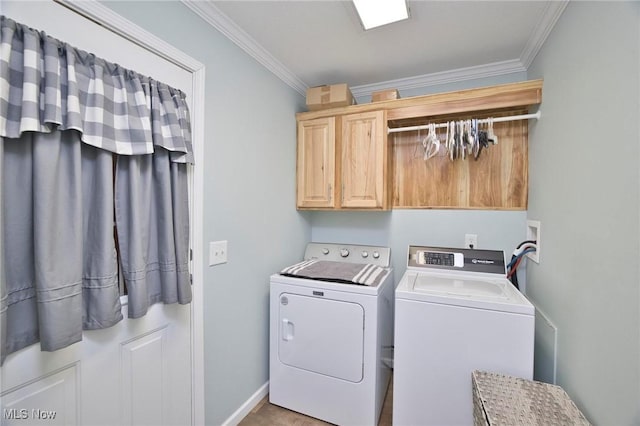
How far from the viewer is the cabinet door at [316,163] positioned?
7.25 ft

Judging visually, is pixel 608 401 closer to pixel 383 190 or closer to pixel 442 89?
pixel 383 190

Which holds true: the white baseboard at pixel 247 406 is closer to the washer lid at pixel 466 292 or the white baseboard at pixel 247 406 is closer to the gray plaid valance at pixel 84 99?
the washer lid at pixel 466 292

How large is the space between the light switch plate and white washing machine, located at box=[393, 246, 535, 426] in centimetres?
106

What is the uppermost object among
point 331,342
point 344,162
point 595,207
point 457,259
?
point 344,162

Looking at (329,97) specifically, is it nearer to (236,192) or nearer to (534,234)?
(236,192)

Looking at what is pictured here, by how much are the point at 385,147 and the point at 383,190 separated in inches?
13.1

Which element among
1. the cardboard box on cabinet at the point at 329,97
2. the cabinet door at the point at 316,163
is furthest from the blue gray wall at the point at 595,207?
the cabinet door at the point at 316,163

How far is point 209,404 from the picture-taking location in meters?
1.53

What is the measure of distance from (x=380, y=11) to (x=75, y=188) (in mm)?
1614

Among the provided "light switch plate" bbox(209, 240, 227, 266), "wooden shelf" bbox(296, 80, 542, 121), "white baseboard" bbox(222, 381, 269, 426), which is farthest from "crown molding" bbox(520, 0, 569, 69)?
"white baseboard" bbox(222, 381, 269, 426)

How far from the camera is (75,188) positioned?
0.94 meters

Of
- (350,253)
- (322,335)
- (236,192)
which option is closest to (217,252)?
(236,192)

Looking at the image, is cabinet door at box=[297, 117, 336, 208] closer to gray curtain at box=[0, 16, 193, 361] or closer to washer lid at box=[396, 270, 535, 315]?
washer lid at box=[396, 270, 535, 315]

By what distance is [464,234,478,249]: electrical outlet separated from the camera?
2088 millimetres
